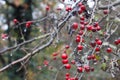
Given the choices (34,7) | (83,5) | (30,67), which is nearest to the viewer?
(83,5)

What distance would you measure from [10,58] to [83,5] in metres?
4.13

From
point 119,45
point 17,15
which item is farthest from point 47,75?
point 119,45

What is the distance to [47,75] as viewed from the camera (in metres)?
6.71

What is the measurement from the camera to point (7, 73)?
Answer: 6.59m

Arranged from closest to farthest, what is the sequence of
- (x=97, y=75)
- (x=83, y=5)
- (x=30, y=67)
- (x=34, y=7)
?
1. (x=83, y=5)
2. (x=30, y=67)
3. (x=34, y=7)
4. (x=97, y=75)

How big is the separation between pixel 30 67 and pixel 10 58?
440 mm

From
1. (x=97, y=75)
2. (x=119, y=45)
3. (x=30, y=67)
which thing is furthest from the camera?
(x=97, y=75)

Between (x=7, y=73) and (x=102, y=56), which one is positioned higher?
(x=102, y=56)

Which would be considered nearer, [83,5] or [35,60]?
[83,5]

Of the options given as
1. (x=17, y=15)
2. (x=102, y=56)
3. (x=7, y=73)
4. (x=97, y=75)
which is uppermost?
(x=102, y=56)

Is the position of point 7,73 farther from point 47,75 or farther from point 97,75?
point 97,75

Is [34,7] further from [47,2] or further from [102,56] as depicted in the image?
[102,56]

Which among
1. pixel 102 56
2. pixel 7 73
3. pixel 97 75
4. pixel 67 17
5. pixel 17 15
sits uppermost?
pixel 67 17

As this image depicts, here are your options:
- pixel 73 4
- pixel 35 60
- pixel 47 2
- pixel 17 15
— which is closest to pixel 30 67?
pixel 35 60
